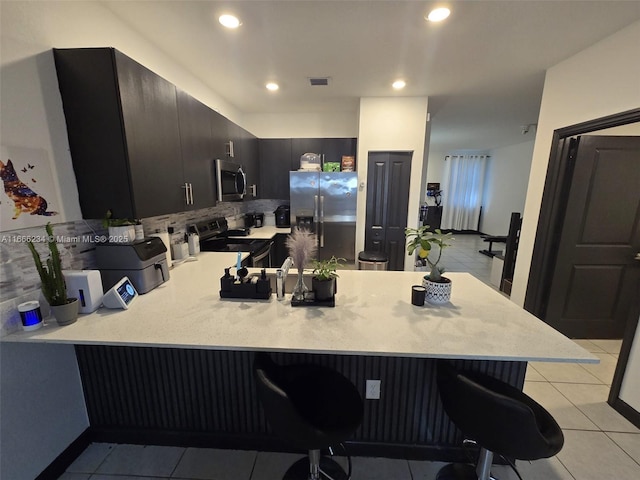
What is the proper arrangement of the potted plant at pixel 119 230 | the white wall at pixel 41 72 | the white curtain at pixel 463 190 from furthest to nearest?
the white curtain at pixel 463 190
the potted plant at pixel 119 230
the white wall at pixel 41 72

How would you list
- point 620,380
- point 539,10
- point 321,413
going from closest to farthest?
point 321,413 < point 539,10 < point 620,380

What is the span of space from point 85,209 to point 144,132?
22.0 inches

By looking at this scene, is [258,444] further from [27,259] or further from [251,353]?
[27,259]

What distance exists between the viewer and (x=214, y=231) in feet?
9.85

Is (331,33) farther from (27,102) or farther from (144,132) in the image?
(27,102)

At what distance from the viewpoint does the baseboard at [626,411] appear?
1741 mm

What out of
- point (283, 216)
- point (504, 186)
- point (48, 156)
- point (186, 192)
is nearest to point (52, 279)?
point (48, 156)

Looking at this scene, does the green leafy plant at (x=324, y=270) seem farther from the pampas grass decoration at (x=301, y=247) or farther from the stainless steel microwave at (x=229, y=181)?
the stainless steel microwave at (x=229, y=181)

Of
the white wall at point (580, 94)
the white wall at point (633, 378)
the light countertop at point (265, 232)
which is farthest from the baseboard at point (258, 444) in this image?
the white wall at point (580, 94)

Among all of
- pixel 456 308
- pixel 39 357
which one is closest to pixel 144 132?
pixel 39 357

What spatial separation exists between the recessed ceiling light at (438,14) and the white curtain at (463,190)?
742cm

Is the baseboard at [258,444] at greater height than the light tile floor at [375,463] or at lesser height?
greater

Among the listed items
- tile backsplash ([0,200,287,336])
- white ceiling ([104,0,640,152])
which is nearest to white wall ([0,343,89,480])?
tile backsplash ([0,200,287,336])

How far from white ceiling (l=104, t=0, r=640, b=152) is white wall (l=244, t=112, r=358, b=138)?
0.82 metres
